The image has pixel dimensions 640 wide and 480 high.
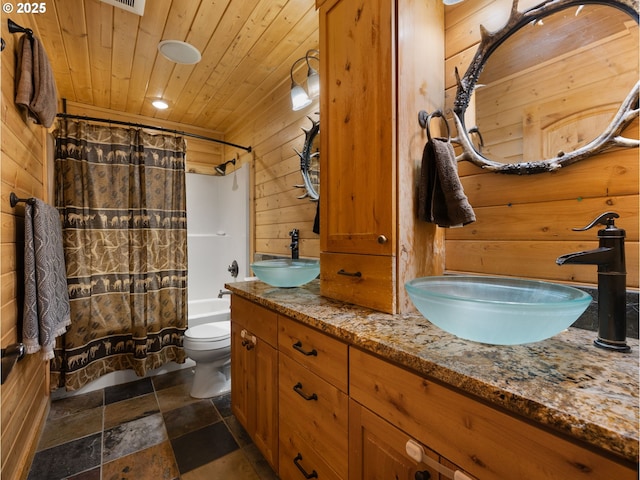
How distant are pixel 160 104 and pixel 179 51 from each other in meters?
1.03

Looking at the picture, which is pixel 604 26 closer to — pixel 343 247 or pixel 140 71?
pixel 343 247

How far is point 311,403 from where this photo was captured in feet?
3.38

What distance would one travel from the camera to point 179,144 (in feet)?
8.27

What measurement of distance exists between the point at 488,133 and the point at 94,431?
8.49 ft

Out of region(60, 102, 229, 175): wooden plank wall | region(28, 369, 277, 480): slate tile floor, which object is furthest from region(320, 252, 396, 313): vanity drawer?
region(60, 102, 229, 175): wooden plank wall

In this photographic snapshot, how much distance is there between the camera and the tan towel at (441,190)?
3.20ft

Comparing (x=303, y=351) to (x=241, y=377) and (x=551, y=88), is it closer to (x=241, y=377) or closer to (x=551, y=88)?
(x=241, y=377)

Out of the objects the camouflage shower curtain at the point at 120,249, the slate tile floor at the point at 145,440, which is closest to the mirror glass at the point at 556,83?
the slate tile floor at the point at 145,440

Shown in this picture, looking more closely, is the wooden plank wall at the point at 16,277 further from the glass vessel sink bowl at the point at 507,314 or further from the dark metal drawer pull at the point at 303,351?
the glass vessel sink bowl at the point at 507,314

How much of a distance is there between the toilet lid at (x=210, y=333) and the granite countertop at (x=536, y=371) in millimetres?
1320

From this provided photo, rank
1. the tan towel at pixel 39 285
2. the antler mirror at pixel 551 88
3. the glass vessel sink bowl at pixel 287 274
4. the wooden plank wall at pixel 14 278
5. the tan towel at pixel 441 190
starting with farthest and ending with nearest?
Result: 1. the glass vessel sink bowl at pixel 287 274
2. the tan towel at pixel 39 285
3. the wooden plank wall at pixel 14 278
4. the tan towel at pixel 441 190
5. the antler mirror at pixel 551 88

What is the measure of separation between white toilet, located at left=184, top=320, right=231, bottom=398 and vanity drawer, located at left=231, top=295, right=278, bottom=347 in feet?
1.63

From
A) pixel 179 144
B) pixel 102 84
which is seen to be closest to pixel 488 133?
pixel 179 144

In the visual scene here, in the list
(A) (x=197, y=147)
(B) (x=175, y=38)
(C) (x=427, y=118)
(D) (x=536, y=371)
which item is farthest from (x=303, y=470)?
(A) (x=197, y=147)
